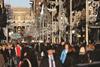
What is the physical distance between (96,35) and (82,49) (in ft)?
84.2

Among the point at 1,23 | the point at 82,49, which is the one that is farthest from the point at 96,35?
the point at 1,23

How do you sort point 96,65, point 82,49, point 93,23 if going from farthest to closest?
point 93,23, point 82,49, point 96,65

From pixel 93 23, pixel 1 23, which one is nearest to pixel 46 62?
pixel 93 23

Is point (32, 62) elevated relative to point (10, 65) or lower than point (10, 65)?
elevated

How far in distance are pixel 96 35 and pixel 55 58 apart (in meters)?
37.8

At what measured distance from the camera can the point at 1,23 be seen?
371 ft

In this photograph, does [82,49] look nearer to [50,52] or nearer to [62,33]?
[50,52]

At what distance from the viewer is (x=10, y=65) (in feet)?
90.3

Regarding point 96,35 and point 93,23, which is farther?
point 96,35

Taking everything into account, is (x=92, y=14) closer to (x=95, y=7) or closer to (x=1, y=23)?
(x=95, y=7)

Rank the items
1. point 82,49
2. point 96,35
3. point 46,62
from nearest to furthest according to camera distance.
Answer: point 46,62 → point 82,49 → point 96,35

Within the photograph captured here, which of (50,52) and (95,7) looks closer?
(50,52)

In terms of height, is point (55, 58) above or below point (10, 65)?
above

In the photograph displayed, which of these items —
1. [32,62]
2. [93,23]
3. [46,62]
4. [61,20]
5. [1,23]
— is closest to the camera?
[46,62]
